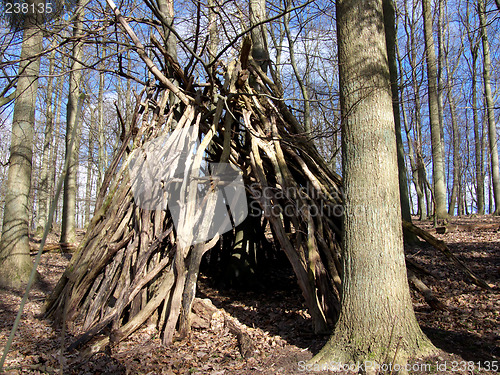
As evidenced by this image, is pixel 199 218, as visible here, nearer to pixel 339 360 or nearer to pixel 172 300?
pixel 172 300

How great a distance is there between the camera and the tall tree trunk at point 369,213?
2877 mm

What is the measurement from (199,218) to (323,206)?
1.68m

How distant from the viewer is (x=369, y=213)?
3010 millimetres

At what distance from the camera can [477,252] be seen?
6.19m

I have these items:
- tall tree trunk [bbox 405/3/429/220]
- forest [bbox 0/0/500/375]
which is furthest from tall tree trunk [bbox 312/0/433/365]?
tall tree trunk [bbox 405/3/429/220]

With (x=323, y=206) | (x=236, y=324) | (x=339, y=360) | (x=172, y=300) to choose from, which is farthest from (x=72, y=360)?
(x=323, y=206)

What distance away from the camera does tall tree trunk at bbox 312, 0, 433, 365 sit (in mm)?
2877

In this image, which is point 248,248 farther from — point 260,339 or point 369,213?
point 369,213

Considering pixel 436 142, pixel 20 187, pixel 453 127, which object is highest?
pixel 453 127

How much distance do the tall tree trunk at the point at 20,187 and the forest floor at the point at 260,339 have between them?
1.32 feet

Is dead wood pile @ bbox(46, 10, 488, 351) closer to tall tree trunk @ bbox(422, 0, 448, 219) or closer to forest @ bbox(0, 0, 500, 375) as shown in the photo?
forest @ bbox(0, 0, 500, 375)

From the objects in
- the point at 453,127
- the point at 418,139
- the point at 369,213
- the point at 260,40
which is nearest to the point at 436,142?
the point at 418,139

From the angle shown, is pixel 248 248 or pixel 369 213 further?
pixel 248 248

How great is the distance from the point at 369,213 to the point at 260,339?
1.89m
